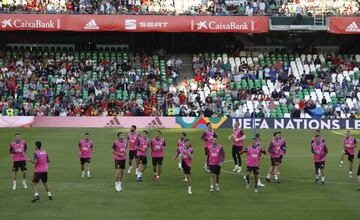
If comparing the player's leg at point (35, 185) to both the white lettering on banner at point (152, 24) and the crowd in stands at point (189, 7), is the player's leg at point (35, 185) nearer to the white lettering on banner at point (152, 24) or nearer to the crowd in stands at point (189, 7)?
the white lettering on banner at point (152, 24)

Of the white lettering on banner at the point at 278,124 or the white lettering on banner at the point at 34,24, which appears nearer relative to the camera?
the white lettering on banner at the point at 278,124

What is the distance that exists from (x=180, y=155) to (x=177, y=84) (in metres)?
30.1

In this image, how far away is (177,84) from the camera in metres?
56.3

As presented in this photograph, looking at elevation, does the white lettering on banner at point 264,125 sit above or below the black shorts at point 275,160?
above

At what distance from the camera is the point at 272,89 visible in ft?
181

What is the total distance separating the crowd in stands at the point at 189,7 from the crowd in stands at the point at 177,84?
3.57 meters

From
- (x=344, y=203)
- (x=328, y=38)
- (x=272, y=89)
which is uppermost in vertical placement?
(x=328, y=38)

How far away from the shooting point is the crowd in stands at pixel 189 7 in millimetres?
56906

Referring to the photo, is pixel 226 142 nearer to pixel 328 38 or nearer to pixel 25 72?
pixel 25 72

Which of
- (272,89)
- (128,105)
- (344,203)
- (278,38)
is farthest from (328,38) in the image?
(344,203)

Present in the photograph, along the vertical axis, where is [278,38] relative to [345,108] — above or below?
above

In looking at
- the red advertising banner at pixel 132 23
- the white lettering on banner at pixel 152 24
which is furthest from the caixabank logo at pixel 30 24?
the white lettering on banner at pixel 152 24

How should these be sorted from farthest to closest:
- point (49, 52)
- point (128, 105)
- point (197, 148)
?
point (49, 52)
point (128, 105)
point (197, 148)

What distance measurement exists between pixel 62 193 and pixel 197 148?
14.1 meters
